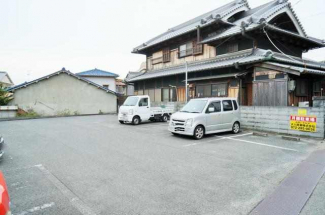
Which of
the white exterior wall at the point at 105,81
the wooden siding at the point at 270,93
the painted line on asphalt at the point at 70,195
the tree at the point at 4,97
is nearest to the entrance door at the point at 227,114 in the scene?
the wooden siding at the point at 270,93

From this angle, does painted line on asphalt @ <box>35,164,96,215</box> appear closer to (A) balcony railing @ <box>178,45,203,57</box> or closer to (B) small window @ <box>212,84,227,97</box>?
(B) small window @ <box>212,84,227,97</box>

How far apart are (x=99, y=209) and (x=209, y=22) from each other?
561 inches

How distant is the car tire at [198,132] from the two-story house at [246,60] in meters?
4.59

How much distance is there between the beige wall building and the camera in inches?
774

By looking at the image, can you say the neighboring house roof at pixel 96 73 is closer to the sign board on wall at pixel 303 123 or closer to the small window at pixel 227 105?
the small window at pixel 227 105

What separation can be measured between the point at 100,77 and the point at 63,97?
1162cm

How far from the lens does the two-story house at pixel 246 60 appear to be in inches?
400

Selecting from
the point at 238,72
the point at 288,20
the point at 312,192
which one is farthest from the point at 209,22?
the point at 312,192

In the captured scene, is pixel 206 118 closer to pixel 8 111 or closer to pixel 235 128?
pixel 235 128

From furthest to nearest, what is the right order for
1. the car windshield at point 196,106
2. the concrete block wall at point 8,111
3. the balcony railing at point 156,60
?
the balcony railing at point 156,60, the concrete block wall at point 8,111, the car windshield at point 196,106

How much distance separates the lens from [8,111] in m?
18.3

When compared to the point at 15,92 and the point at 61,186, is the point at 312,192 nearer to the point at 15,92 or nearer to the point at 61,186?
the point at 61,186

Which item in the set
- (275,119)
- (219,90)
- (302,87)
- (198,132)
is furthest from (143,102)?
(302,87)

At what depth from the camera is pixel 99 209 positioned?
9.57 ft
